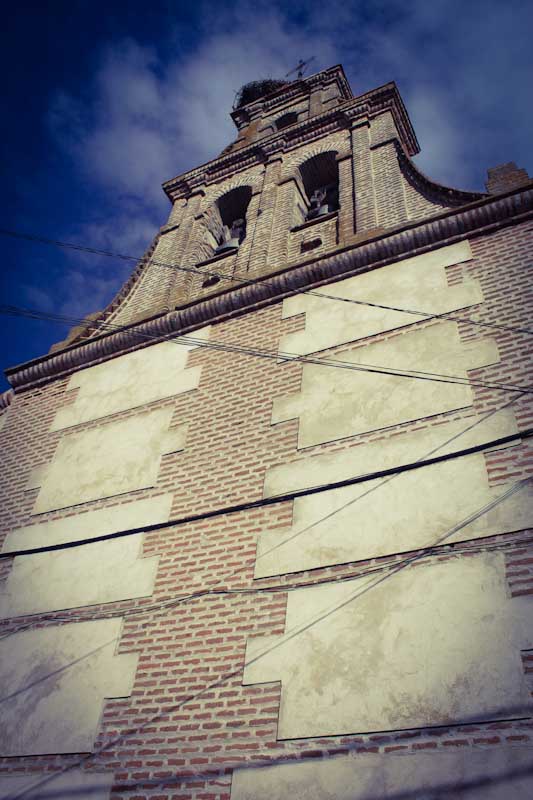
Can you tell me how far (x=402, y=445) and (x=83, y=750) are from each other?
→ 11.6ft

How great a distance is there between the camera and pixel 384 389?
607 cm

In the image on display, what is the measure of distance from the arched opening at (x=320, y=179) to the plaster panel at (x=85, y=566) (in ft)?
22.4

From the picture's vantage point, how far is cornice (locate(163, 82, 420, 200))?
1145 centimetres

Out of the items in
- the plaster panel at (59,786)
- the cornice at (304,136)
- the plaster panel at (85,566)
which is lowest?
the plaster panel at (59,786)

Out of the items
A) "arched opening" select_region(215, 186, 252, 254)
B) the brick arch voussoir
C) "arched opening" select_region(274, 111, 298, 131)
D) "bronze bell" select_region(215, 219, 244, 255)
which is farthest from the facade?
"arched opening" select_region(274, 111, 298, 131)

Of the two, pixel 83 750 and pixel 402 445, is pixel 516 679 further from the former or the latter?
pixel 83 750

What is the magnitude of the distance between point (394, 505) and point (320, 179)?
8.08 m

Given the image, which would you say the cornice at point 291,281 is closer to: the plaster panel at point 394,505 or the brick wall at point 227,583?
the brick wall at point 227,583

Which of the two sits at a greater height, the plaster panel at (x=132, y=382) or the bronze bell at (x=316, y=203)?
the bronze bell at (x=316, y=203)

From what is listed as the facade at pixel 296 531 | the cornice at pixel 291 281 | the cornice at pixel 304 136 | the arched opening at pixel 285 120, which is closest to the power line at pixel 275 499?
the facade at pixel 296 531

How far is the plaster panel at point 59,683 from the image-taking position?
5051 millimetres

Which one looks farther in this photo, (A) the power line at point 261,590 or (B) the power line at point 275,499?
(B) the power line at point 275,499

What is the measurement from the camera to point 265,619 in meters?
4.91

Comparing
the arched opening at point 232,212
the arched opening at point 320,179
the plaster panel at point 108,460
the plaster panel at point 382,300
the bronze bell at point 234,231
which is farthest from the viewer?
the arched opening at point 232,212
